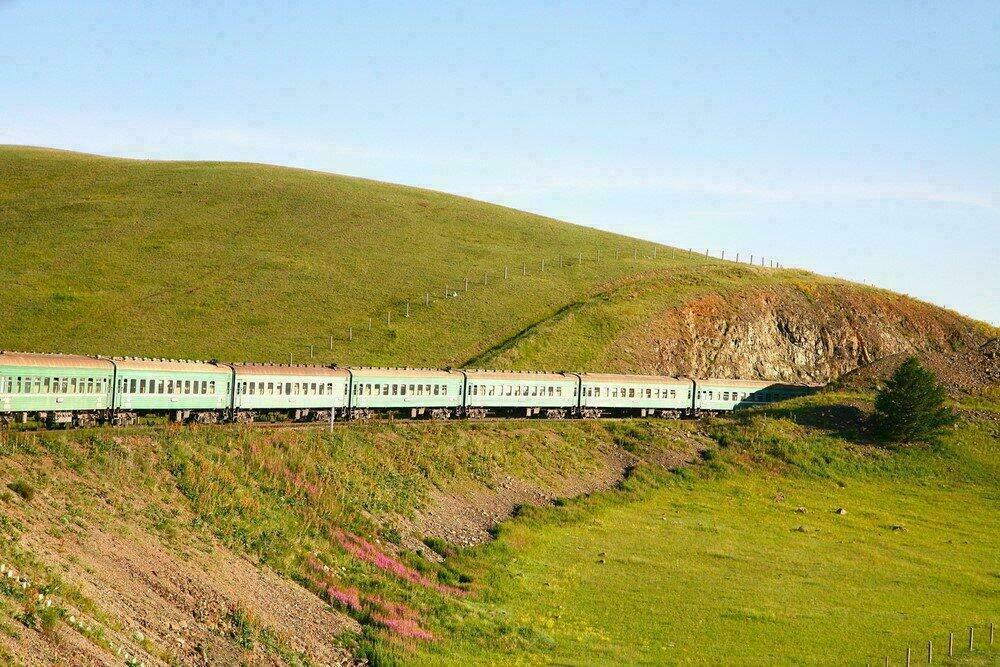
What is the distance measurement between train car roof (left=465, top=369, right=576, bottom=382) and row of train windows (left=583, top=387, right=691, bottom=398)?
1974 millimetres

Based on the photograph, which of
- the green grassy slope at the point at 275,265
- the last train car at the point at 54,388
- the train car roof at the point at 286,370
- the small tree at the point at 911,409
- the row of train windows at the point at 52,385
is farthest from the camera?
the green grassy slope at the point at 275,265

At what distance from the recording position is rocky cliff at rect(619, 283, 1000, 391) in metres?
88.1

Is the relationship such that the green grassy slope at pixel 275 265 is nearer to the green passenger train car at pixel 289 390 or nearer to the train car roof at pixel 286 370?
the train car roof at pixel 286 370

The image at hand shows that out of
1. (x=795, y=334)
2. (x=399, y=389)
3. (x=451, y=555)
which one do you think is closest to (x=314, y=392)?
(x=399, y=389)

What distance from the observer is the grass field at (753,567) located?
100 feet

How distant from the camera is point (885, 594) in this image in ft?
125

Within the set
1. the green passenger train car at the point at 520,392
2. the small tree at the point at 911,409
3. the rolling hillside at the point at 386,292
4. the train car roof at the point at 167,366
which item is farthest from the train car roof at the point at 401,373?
the small tree at the point at 911,409

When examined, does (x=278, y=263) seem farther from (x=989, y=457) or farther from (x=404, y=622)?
(x=404, y=622)

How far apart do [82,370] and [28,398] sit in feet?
9.12

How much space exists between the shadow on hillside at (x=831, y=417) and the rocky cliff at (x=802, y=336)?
45.5 feet

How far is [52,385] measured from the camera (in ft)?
117

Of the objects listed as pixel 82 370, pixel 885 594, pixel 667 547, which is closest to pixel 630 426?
pixel 667 547

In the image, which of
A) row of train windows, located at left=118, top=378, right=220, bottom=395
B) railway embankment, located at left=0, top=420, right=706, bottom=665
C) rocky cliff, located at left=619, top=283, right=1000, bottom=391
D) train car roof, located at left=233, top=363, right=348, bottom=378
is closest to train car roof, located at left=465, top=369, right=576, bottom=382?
train car roof, located at left=233, top=363, right=348, bottom=378

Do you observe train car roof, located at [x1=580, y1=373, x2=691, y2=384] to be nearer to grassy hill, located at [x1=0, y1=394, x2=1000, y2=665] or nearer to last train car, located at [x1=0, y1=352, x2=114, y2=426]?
grassy hill, located at [x1=0, y1=394, x2=1000, y2=665]
